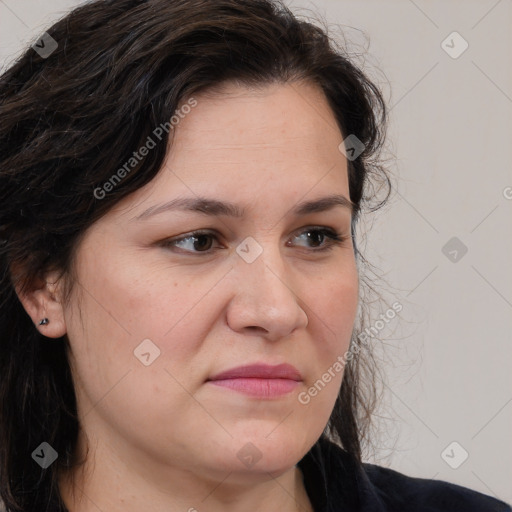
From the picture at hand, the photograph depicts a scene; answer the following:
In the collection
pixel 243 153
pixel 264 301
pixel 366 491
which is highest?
pixel 243 153

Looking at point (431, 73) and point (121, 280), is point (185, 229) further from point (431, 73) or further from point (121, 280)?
point (431, 73)

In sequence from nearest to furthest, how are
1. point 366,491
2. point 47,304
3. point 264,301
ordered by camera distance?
1. point 264,301
2. point 47,304
3. point 366,491

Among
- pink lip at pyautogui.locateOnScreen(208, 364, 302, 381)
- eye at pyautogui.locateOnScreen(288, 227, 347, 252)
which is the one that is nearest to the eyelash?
eye at pyautogui.locateOnScreen(288, 227, 347, 252)

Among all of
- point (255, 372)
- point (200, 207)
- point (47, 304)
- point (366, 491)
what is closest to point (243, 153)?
point (200, 207)

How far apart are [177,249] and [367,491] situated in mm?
775

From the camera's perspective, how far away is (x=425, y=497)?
247 centimetres

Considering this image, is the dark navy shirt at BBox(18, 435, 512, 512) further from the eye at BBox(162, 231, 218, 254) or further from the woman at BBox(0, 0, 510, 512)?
the eye at BBox(162, 231, 218, 254)

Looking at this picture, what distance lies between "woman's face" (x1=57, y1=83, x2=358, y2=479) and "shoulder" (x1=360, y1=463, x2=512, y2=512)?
1.49 ft

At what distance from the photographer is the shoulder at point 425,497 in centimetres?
245

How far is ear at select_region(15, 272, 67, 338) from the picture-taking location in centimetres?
216

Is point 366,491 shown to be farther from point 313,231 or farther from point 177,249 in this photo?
point 177,249

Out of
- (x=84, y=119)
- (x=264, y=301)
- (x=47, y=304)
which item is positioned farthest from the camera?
(x=47, y=304)

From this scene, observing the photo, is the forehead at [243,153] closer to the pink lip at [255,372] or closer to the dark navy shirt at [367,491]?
the pink lip at [255,372]

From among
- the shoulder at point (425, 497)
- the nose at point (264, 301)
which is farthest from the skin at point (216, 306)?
the shoulder at point (425, 497)
